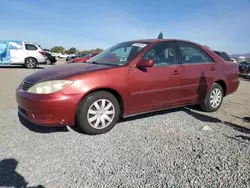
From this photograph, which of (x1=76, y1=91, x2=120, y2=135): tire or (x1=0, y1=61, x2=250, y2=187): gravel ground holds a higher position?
(x1=76, y1=91, x2=120, y2=135): tire

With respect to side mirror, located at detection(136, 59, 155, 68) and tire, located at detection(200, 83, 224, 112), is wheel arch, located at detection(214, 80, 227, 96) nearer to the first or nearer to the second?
tire, located at detection(200, 83, 224, 112)

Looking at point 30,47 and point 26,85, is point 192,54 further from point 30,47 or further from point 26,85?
point 30,47

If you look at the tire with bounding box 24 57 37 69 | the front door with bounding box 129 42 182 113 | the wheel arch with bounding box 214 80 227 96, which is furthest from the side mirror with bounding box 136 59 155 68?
the tire with bounding box 24 57 37 69

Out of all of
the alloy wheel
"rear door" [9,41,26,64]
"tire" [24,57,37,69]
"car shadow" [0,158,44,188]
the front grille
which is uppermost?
"rear door" [9,41,26,64]

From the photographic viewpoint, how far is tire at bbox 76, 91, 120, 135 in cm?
328

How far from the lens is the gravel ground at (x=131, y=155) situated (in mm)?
2305

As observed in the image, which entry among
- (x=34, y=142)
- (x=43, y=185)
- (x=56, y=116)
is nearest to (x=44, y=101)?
(x=56, y=116)

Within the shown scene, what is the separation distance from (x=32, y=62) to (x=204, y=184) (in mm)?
15152

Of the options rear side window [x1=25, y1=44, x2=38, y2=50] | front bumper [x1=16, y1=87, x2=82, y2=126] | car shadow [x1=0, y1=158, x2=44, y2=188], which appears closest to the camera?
car shadow [x1=0, y1=158, x2=44, y2=188]

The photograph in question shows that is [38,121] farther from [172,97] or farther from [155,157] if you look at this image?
[172,97]

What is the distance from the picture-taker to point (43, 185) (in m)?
2.20

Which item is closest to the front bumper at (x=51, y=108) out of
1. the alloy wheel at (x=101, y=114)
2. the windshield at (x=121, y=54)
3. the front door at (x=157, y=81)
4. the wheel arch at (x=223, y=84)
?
the alloy wheel at (x=101, y=114)

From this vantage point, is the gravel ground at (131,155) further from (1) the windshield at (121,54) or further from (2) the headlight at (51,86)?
(1) the windshield at (121,54)

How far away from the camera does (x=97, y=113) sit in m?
3.40
